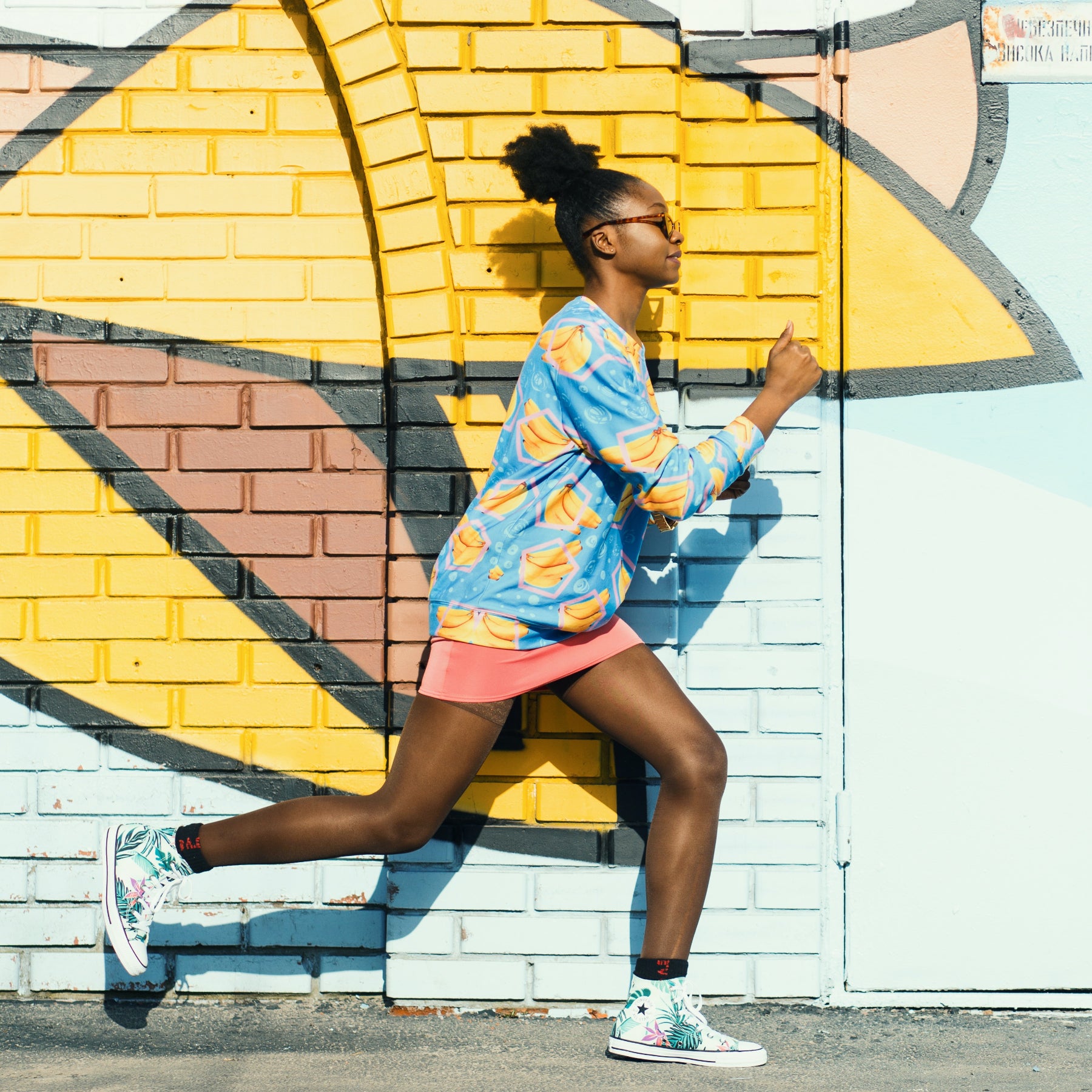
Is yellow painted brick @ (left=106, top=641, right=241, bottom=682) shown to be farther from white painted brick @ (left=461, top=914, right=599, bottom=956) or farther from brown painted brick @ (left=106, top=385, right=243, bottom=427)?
white painted brick @ (left=461, top=914, right=599, bottom=956)

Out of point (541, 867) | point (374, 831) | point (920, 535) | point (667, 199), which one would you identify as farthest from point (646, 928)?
point (667, 199)

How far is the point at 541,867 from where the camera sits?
289 cm

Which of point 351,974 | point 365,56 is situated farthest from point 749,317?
point 351,974

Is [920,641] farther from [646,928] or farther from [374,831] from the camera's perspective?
[374,831]

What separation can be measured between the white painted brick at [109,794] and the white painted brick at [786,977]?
1.62m

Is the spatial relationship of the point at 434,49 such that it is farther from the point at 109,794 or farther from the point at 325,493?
the point at 109,794

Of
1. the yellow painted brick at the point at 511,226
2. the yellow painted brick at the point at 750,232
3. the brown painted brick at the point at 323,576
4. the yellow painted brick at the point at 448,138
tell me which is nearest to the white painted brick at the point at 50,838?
the brown painted brick at the point at 323,576

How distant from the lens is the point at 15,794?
3.05 m

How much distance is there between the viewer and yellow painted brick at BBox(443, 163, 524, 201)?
2.89m

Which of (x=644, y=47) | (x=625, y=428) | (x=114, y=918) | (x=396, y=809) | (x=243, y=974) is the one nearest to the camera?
(x=625, y=428)

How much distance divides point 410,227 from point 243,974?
202 cm

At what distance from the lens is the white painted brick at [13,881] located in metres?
3.04

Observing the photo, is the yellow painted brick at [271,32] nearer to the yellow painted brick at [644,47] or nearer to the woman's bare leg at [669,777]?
the yellow painted brick at [644,47]

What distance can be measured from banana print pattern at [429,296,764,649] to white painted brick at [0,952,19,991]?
157 cm
